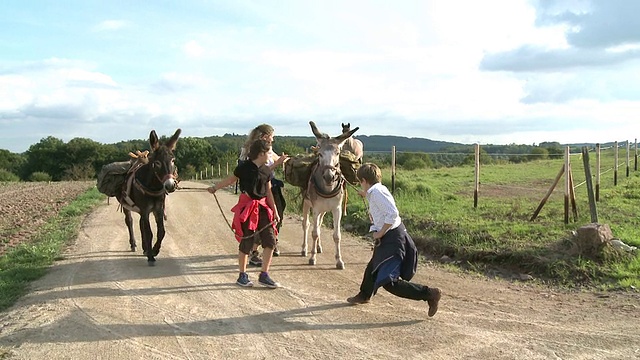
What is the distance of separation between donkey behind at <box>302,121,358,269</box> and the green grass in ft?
15.5

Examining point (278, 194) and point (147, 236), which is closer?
point (147, 236)

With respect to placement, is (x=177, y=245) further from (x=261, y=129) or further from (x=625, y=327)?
(x=625, y=327)

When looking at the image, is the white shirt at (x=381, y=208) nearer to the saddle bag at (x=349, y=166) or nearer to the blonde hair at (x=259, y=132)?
the blonde hair at (x=259, y=132)

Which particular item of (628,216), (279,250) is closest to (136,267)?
(279,250)

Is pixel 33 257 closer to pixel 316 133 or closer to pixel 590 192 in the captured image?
pixel 316 133

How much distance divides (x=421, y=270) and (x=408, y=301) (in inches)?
87.7

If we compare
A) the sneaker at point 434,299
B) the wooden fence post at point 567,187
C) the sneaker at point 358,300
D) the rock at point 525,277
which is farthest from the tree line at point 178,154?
the sneaker at point 434,299

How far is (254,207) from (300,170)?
9.30 ft

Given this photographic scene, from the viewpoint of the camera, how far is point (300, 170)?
10367 mm

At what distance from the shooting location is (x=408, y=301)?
279 inches

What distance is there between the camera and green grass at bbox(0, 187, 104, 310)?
7.65 m

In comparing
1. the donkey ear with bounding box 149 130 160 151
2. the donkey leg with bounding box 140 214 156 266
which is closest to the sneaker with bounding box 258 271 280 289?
the donkey leg with bounding box 140 214 156 266

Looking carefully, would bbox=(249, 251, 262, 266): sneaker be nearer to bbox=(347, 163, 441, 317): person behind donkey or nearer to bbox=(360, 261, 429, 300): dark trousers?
bbox=(347, 163, 441, 317): person behind donkey

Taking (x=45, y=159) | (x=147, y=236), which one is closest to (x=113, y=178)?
(x=147, y=236)
